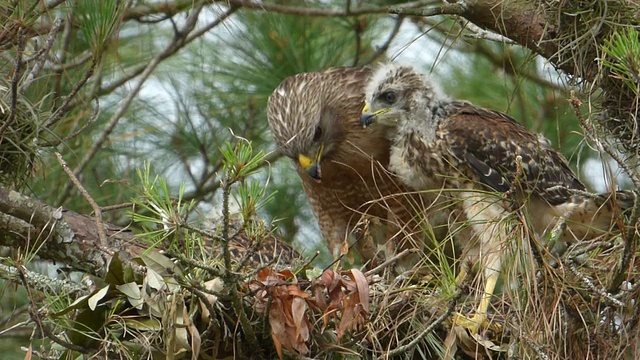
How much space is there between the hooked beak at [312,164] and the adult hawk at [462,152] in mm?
307

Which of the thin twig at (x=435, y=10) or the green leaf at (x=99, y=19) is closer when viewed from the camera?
the thin twig at (x=435, y=10)

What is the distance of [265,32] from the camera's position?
6.32 m

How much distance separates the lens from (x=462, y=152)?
15.9 ft

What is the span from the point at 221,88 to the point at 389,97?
6.18ft

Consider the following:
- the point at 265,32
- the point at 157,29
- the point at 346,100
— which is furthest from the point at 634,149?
the point at 157,29

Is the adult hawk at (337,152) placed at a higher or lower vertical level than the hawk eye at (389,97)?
lower

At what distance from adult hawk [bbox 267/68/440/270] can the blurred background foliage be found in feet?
1.39

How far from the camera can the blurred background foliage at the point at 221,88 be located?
5859mm

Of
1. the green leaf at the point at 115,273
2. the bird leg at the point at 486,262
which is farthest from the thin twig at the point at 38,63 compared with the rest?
the bird leg at the point at 486,262

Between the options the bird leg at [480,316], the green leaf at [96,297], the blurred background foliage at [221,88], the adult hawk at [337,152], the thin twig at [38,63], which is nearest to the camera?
the green leaf at [96,297]

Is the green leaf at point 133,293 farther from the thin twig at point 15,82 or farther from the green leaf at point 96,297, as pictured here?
the thin twig at point 15,82

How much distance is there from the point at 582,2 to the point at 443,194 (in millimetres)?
1046

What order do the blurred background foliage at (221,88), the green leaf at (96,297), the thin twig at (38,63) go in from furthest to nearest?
the blurred background foliage at (221,88)
the thin twig at (38,63)
the green leaf at (96,297)

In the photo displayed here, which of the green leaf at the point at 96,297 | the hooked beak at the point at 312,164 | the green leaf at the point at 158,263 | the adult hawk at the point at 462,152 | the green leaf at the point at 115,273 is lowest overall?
the green leaf at the point at 96,297
